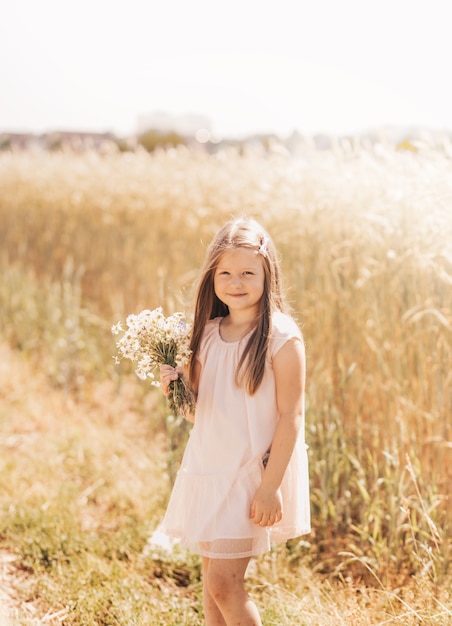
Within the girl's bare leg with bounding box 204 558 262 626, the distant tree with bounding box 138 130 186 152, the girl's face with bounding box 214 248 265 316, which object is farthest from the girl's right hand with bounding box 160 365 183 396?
the distant tree with bounding box 138 130 186 152

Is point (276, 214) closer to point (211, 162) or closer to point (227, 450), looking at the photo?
point (227, 450)

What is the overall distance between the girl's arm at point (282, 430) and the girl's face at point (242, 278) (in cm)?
16

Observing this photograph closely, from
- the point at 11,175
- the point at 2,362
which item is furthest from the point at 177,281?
the point at 11,175

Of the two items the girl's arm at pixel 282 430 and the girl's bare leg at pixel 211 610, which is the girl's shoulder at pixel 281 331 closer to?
the girl's arm at pixel 282 430

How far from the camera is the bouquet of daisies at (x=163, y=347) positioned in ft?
6.81

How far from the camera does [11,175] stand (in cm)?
958

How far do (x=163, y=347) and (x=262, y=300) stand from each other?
0.93ft

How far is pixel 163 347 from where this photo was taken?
2.12m

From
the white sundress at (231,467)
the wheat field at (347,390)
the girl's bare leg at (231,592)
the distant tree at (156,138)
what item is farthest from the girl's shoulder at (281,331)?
the distant tree at (156,138)

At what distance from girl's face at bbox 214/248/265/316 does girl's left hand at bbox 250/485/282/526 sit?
465 mm

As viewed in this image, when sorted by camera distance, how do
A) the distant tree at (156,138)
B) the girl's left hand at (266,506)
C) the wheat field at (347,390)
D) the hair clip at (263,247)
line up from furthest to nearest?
the distant tree at (156,138) < the wheat field at (347,390) < the hair clip at (263,247) < the girl's left hand at (266,506)

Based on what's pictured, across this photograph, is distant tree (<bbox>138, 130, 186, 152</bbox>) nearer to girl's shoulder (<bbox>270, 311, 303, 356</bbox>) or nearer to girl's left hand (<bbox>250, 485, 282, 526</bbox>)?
girl's shoulder (<bbox>270, 311, 303, 356</bbox>)

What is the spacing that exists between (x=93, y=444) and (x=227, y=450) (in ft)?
7.49

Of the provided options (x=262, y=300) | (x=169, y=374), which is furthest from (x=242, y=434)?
(x=262, y=300)
